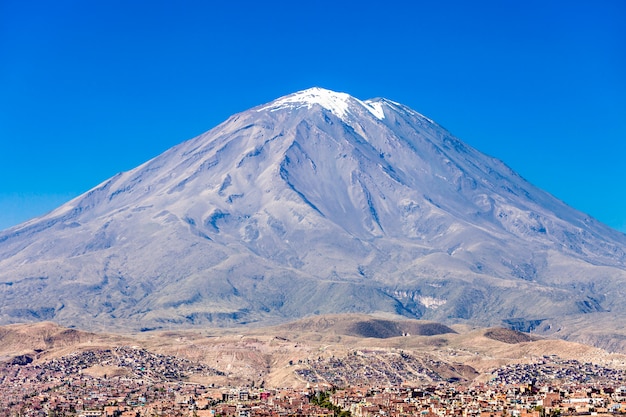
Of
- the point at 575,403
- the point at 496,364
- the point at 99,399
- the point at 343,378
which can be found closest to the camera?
the point at 575,403

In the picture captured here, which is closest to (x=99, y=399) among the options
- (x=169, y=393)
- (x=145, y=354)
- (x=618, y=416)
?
(x=169, y=393)

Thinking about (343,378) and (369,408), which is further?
(343,378)

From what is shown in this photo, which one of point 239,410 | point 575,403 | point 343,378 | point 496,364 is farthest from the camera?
point 496,364

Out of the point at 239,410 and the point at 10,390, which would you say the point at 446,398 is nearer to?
the point at 239,410

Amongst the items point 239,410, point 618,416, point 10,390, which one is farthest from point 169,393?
point 618,416

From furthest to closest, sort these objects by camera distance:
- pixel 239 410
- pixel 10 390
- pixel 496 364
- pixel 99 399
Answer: pixel 496 364, pixel 10 390, pixel 99 399, pixel 239 410

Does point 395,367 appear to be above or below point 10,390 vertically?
above

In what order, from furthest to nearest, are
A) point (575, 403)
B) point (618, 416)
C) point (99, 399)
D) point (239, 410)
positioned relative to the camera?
point (99, 399)
point (239, 410)
point (575, 403)
point (618, 416)

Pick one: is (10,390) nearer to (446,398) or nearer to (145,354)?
(145,354)

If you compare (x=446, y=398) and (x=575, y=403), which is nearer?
(x=575, y=403)
